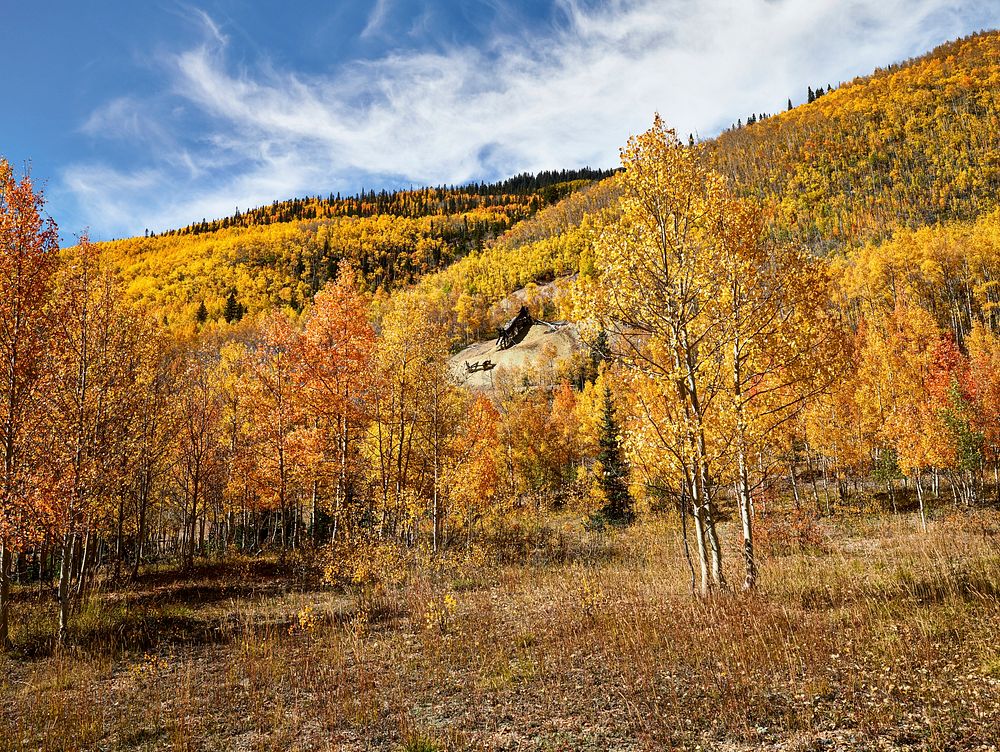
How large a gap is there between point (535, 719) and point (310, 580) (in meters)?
15.9

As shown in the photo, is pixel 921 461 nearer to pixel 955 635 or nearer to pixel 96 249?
pixel 955 635

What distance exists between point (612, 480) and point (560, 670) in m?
33.6

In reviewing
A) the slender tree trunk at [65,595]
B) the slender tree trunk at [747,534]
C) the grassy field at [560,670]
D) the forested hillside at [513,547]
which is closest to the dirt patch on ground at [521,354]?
the forested hillside at [513,547]

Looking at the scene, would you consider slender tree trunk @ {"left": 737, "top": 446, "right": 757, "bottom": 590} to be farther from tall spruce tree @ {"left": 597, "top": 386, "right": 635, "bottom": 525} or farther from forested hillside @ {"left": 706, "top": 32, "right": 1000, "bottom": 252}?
forested hillside @ {"left": 706, "top": 32, "right": 1000, "bottom": 252}

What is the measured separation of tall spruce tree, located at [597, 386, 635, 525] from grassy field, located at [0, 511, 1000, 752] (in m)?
24.5

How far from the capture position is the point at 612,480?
40344 mm

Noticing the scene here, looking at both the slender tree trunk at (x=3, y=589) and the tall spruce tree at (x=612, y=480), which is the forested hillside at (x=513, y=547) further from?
the tall spruce tree at (x=612, y=480)

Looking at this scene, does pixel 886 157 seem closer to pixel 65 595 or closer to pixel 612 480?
pixel 612 480

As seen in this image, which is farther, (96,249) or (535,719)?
(96,249)

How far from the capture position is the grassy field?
18.2 ft

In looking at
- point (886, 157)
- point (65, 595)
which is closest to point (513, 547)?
point (65, 595)

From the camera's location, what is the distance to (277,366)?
946 inches

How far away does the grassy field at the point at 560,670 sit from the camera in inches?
219

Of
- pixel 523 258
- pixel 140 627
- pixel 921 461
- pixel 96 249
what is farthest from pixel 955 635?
pixel 523 258
